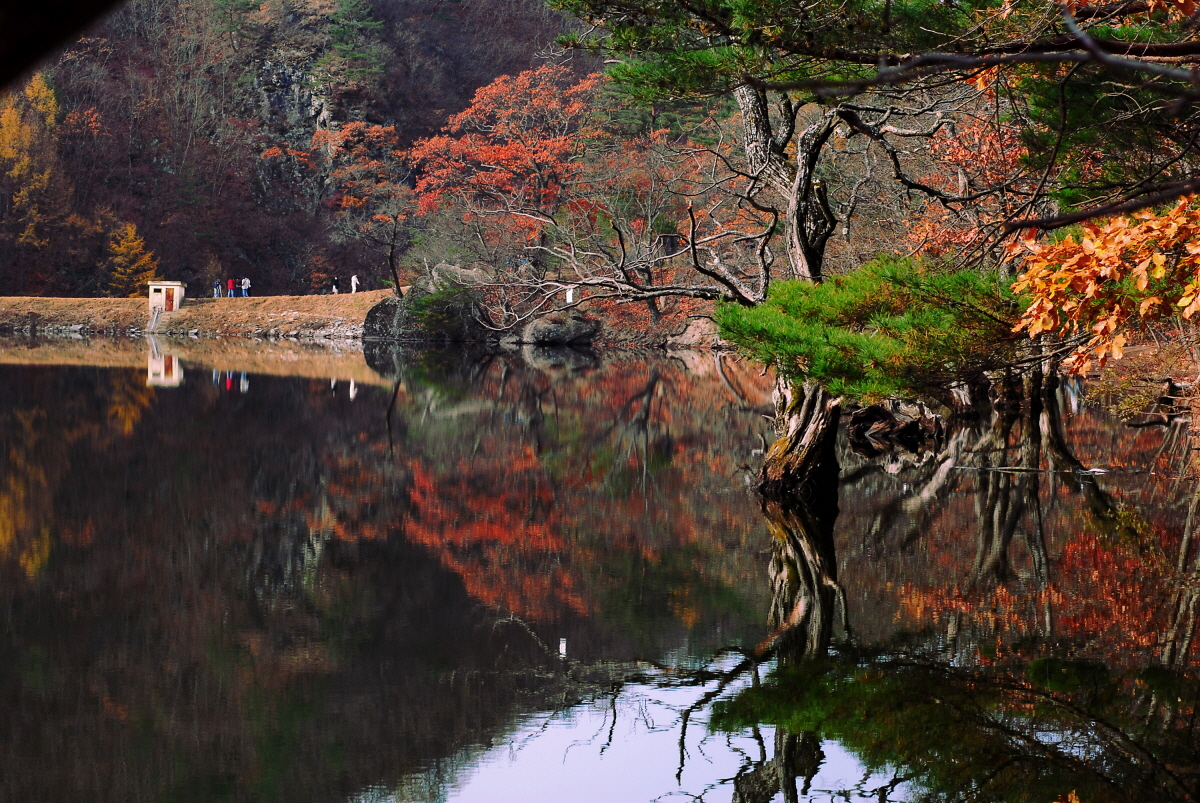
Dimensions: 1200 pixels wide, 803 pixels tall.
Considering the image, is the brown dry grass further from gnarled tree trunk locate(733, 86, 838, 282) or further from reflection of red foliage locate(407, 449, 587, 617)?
gnarled tree trunk locate(733, 86, 838, 282)

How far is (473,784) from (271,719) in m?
1.10

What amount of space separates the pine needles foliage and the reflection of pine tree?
42.3 m

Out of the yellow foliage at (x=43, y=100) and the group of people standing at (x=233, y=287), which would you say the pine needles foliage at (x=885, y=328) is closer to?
the group of people standing at (x=233, y=287)

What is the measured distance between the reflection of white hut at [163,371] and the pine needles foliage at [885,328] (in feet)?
53.2

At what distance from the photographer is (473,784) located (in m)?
4.79

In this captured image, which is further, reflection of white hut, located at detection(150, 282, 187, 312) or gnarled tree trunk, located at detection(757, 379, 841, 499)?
reflection of white hut, located at detection(150, 282, 187, 312)

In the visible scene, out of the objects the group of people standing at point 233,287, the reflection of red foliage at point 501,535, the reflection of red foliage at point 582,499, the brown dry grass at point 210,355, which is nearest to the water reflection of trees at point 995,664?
the reflection of red foliage at point 582,499

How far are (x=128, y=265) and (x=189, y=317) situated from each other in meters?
4.87

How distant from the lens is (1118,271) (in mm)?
5480

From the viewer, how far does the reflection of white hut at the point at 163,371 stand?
22.4 m

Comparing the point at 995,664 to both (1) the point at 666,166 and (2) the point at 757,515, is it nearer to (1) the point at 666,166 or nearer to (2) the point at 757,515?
(2) the point at 757,515

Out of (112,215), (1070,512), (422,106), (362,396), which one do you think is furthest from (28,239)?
(1070,512)

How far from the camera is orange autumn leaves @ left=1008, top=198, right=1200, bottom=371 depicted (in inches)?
205

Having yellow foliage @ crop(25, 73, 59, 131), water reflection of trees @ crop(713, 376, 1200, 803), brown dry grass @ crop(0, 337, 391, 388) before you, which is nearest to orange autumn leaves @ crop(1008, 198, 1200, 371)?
water reflection of trees @ crop(713, 376, 1200, 803)
